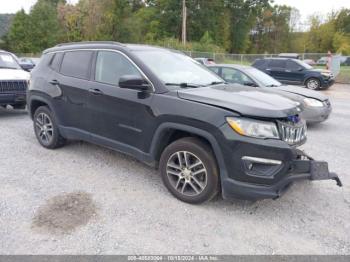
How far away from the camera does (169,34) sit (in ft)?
171

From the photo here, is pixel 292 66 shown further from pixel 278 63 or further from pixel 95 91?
pixel 95 91

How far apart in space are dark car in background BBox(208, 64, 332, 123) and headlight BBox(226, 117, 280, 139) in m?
3.81

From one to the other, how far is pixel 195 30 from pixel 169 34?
204 inches

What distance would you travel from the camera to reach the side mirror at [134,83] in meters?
3.54

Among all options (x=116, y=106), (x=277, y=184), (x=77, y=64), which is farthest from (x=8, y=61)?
(x=277, y=184)

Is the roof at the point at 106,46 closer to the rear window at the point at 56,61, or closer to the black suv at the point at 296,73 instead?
the rear window at the point at 56,61

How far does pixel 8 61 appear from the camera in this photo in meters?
8.39

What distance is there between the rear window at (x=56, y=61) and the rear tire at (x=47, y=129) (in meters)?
0.70

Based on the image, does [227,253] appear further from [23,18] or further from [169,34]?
[169,34]

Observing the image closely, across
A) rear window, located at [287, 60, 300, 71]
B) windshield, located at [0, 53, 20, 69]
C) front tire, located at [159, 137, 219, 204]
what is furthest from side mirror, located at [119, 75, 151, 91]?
rear window, located at [287, 60, 300, 71]

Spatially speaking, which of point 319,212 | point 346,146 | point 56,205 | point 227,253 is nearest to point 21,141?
point 56,205

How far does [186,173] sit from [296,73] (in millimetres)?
13713

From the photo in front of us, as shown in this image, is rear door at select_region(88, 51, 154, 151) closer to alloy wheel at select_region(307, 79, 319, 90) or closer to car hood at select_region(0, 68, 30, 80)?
car hood at select_region(0, 68, 30, 80)

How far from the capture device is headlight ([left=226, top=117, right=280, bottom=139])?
9.95ft
